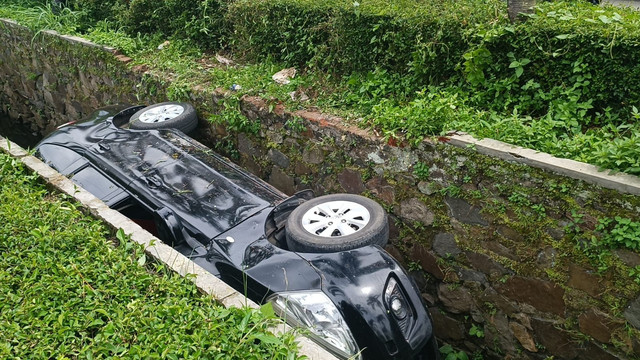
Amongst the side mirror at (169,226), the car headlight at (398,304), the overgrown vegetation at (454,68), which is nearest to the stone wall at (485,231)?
the overgrown vegetation at (454,68)

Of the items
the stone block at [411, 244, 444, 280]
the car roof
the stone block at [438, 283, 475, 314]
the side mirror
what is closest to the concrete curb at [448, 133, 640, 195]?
the stone block at [411, 244, 444, 280]

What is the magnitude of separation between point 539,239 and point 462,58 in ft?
5.61

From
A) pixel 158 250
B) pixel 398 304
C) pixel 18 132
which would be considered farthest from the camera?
pixel 18 132

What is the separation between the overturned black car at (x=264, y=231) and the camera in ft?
10.8

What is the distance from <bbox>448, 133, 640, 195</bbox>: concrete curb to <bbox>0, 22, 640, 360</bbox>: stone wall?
3 centimetres

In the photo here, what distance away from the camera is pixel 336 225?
153 inches

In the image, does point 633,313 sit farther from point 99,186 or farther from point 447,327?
point 99,186

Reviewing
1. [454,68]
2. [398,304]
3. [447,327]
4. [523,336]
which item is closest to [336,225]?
[398,304]

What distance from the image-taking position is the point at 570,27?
4.13 metres

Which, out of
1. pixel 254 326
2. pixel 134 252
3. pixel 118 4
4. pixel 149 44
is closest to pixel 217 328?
pixel 254 326

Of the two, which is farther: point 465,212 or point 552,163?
point 465,212

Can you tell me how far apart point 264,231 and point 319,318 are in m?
0.89

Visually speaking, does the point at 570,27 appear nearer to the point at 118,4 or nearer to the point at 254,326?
the point at 254,326

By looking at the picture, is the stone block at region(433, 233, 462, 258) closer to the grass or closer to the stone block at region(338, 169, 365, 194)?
the stone block at region(338, 169, 365, 194)
